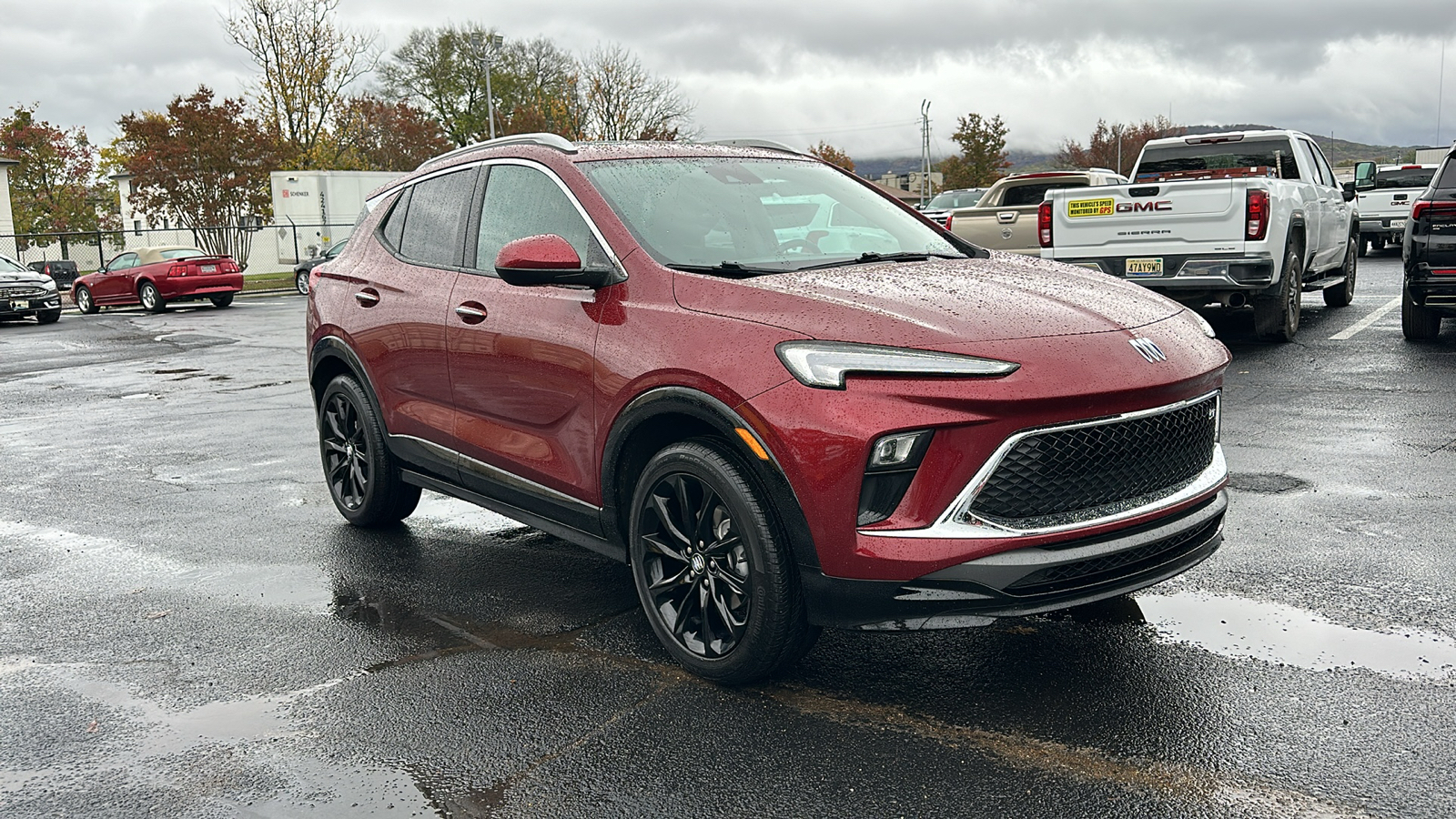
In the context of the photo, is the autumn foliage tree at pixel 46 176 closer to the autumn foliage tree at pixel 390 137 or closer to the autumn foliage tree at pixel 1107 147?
the autumn foliage tree at pixel 390 137

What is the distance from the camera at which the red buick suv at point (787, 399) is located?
3473 mm

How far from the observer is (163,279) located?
89.9 feet

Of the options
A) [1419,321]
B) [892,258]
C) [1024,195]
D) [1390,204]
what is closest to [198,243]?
[1024,195]

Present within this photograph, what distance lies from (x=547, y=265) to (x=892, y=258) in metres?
1.33

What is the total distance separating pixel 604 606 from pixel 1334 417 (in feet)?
19.0

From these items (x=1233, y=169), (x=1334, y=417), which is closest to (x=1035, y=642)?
(x=1334, y=417)

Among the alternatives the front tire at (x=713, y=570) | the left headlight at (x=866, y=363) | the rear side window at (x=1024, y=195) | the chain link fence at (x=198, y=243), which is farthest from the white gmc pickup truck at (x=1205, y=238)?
the chain link fence at (x=198, y=243)

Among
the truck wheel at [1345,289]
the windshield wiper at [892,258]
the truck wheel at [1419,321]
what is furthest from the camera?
the truck wheel at [1345,289]

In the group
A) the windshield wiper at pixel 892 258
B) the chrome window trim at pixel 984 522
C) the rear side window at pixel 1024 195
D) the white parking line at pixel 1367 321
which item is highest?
the rear side window at pixel 1024 195

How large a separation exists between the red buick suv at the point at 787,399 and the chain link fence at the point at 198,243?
1367 inches

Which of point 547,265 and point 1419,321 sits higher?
point 547,265

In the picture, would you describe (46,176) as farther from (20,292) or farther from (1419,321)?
(1419,321)

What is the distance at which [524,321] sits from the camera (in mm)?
4672

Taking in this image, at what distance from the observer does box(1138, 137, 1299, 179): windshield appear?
13.4 m
